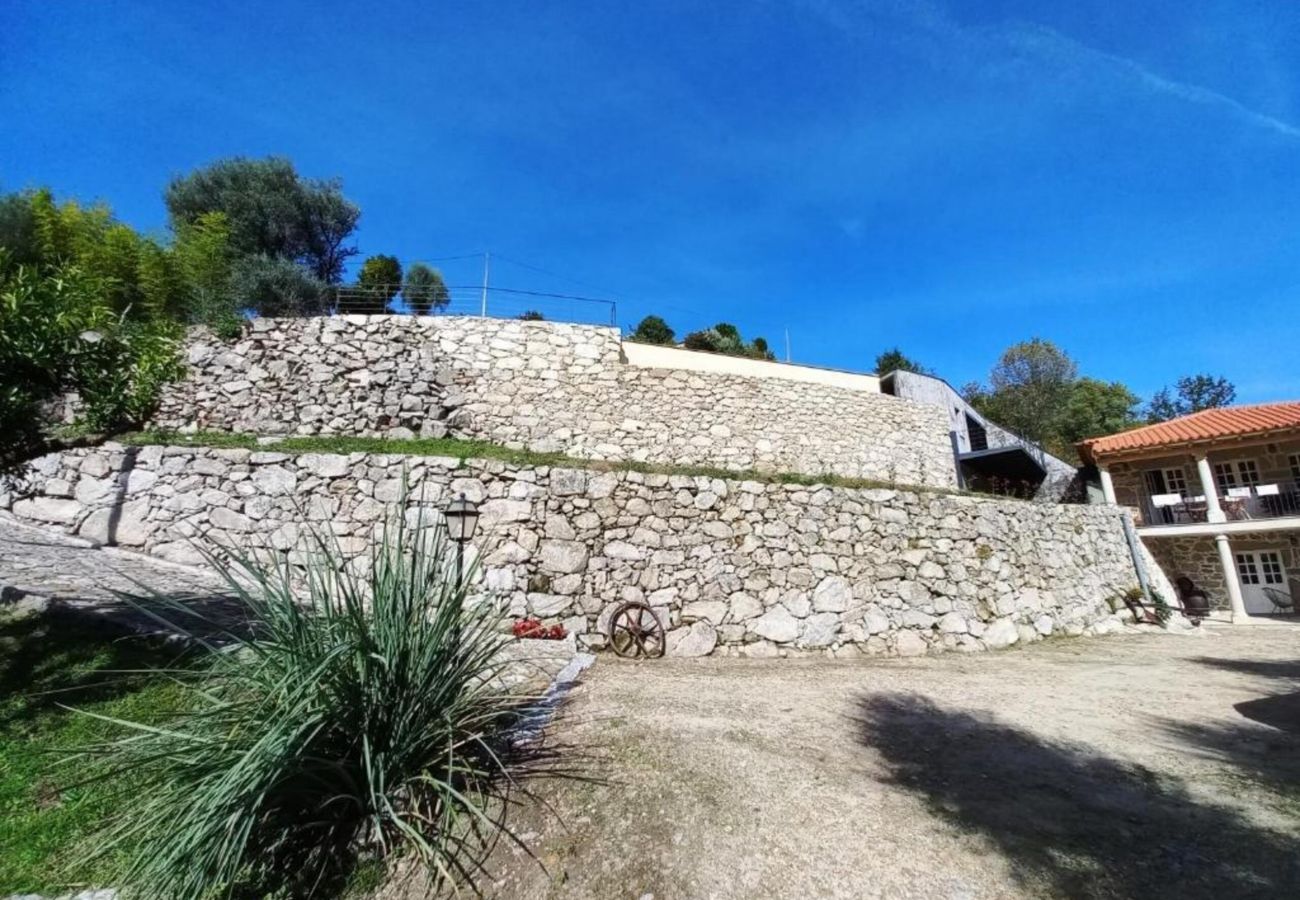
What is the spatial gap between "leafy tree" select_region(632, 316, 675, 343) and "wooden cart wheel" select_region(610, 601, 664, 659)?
55.7 ft

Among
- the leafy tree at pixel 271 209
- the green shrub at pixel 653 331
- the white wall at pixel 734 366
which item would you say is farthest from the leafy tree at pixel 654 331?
the leafy tree at pixel 271 209

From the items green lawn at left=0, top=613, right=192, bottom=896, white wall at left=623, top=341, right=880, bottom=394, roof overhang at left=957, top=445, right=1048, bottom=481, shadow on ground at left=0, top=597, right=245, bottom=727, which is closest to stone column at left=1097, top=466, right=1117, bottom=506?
roof overhang at left=957, top=445, right=1048, bottom=481

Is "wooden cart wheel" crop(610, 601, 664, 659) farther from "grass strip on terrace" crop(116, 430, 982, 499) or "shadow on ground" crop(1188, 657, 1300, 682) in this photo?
"shadow on ground" crop(1188, 657, 1300, 682)

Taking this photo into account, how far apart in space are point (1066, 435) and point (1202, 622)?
15.7 metres

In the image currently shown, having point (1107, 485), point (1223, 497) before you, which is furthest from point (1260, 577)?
point (1107, 485)

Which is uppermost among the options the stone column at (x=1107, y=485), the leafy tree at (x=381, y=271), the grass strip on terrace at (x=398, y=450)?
the leafy tree at (x=381, y=271)

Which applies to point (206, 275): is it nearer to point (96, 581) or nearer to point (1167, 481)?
point (96, 581)

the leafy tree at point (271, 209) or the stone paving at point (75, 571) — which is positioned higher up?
the leafy tree at point (271, 209)

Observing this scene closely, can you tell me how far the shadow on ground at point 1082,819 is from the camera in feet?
8.85

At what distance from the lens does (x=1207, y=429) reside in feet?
50.9

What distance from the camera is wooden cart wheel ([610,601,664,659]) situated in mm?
7688

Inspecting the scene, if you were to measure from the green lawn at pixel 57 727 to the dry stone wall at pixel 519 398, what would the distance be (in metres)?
7.70

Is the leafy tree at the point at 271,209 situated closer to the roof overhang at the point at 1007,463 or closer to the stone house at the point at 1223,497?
the roof overhang at the point at 1007,463

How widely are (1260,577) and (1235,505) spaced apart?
86.7 inches
